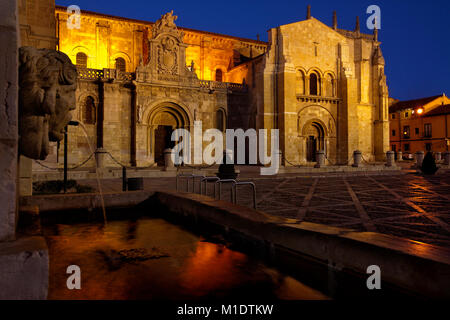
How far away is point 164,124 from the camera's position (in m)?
25.8

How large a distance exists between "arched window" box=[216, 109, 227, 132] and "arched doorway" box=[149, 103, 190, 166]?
2.80 metres

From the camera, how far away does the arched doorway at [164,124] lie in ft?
82.5

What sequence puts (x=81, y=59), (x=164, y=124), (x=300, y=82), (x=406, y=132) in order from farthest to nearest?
1. (x=406, y=132)
2. (x=300, y=82)
3. (x=81, y=59)
4. (x=164, y=124)

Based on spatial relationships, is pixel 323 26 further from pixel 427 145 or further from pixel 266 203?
pixel 427 145

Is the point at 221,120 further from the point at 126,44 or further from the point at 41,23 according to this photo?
the point at 41,23

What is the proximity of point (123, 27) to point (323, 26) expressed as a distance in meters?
17.0

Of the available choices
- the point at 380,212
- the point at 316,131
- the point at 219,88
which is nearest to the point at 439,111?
the point at 316,131

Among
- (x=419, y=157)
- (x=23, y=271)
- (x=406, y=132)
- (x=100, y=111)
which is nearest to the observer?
(x=23, y=271)

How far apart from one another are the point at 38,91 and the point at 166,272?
6.05 feet

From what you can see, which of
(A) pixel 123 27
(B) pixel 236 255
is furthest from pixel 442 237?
(A) pixel 123 27

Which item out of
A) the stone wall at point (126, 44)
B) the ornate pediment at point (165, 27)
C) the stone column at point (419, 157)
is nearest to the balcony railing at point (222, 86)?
the stone wall at point (126, 44)

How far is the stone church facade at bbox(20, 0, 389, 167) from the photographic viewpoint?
23.7 m

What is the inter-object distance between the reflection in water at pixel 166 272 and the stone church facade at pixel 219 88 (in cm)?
1982

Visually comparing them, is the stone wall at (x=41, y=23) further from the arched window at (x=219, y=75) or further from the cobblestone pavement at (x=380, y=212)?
the arched window at (x=219, y=75)
